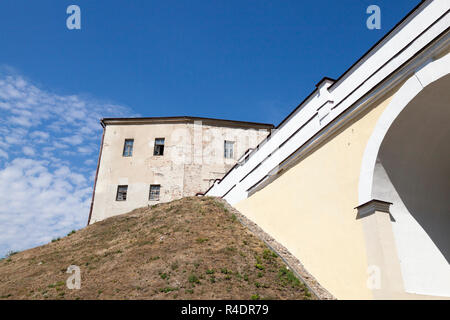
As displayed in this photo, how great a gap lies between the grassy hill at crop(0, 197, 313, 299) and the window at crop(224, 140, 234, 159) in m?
9.75

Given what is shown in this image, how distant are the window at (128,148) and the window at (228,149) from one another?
23.4 feet

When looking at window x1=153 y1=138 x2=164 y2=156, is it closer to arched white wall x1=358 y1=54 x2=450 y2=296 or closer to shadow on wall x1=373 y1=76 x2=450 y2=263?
arched white wall x1=358 y1=54 x2=450 y2=296

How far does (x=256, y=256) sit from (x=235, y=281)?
69.5 inches

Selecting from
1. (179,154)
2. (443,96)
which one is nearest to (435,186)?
(443,96)

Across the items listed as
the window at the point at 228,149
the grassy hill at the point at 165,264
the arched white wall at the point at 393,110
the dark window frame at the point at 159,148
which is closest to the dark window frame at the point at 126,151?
the dark window frame at the point at 159,148

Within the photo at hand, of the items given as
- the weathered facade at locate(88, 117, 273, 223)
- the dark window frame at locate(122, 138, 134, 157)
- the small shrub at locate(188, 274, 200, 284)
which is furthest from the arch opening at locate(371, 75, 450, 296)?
the dark window frame at locate(122, 138, 134, 157)

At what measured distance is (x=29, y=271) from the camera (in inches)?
508

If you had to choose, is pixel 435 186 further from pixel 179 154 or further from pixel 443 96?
pixel 179 154

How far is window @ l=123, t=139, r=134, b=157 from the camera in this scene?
85.1ft

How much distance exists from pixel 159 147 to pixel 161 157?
0.96 meters

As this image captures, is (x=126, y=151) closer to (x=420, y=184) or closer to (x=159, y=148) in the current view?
(x=159, y=148)

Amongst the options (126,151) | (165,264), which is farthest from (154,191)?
(165,264)
